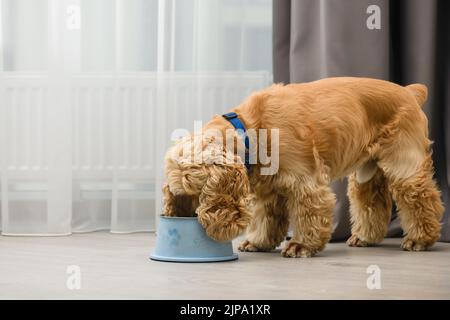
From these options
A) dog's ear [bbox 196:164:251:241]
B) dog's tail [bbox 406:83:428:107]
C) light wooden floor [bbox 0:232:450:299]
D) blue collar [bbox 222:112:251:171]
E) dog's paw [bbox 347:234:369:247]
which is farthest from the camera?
dog's paw [bbox 347:234:369:247]

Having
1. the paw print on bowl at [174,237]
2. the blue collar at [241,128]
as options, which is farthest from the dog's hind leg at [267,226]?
the paw print on bowl at [174,237]

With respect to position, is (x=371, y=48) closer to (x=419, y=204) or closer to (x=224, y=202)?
(x=419, y=204)

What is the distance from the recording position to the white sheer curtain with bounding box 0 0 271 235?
320 cm

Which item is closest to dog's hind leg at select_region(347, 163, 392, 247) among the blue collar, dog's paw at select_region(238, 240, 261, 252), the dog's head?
dog's paw at select_region(238, 240, 261, 252)

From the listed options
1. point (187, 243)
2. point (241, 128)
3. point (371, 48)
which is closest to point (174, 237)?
point (187, 243)

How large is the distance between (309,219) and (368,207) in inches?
18.8

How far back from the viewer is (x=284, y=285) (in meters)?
1.97

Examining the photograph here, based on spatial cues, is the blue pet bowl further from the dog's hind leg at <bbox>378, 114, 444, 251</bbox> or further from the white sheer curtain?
the white sheer curtain

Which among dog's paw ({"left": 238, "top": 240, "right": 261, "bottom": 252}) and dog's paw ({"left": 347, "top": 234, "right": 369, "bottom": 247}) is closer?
dog's paw ({"left": 238, "top": 240, "right": 261, "bottom": 252})

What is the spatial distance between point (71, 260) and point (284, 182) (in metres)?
0.73

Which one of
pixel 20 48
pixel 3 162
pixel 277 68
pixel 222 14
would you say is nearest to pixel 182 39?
pixel 222 14

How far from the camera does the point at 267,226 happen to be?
266 centimetres

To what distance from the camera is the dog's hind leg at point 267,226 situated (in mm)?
2654

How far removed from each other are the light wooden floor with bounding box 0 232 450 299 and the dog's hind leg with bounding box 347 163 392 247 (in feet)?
0.24
